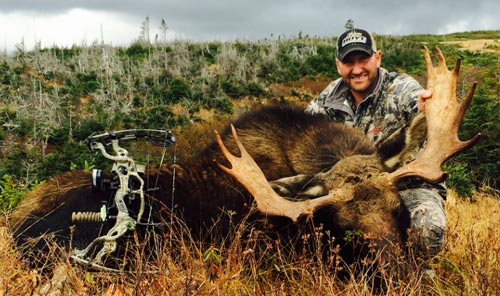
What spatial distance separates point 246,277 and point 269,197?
0.57 m

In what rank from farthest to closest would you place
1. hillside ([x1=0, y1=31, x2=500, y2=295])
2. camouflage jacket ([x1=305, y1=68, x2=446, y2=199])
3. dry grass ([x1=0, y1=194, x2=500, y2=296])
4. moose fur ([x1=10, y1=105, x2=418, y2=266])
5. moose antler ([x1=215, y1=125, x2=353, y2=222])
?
camouflage jacket ([x1=305, y1=68, x2=446, y2=199]), moose fur ([x1=10, y1=105, x2=418, y2=266]), moose antler ([x1=215, y1=125, x2=353, y2=222]), hillside ([x1=0, y1=31, x2=500, y2=295]), dry grass ([x1=0, y1=194, x2=500, y2=296])

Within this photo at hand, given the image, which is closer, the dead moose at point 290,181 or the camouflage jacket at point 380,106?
the dead moose at point 290,181

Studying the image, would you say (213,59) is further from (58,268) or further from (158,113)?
(58,268)

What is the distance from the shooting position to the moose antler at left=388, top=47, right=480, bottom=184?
13.3ft

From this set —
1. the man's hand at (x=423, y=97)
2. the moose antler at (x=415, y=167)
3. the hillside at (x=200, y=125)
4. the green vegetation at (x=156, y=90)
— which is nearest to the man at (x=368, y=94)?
the man's hand at (x=423, y=97)

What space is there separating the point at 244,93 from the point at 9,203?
16.4 m

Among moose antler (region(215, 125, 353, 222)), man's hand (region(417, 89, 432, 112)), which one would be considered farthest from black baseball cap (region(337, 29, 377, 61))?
moose antler (region(215, 125, 353, 222))

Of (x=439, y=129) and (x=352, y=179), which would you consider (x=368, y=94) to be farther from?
(x=352, y=179)

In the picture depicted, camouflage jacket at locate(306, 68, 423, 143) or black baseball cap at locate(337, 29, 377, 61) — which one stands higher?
black baseball cap at locate(337, 29, 377, 61)

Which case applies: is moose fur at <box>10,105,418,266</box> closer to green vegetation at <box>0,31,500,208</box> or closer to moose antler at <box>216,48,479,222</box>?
moose antler at <box>216,48,479,222</box>

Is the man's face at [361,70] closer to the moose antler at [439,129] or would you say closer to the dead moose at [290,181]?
the dead moose at [290,181]

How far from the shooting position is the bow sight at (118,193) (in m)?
4.10

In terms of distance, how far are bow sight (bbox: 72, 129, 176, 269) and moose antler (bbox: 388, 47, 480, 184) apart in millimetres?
1892

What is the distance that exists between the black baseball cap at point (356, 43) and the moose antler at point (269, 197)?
1969 mm
